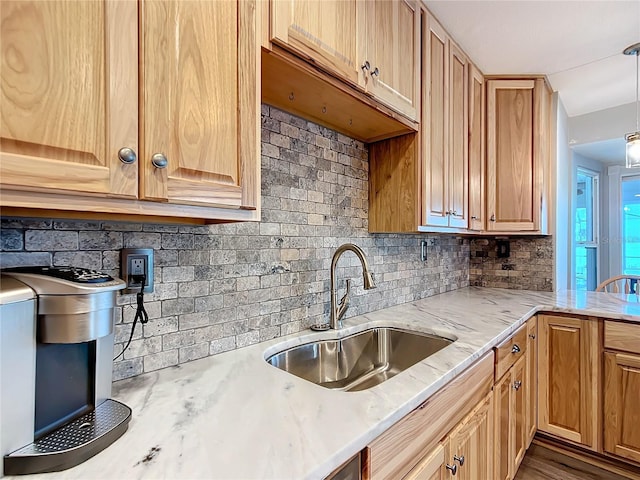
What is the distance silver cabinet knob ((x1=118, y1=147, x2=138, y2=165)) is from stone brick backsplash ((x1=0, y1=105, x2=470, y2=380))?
346 mm

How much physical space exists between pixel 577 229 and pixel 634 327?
1.86m

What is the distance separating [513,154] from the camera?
2482 mm

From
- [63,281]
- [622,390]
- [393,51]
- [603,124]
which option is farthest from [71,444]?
[603,124]

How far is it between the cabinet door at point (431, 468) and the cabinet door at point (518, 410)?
858 millimetres

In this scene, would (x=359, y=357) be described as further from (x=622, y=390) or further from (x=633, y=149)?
(x=633, y=149)

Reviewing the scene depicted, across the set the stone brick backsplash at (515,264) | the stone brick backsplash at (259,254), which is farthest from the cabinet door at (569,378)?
the stone brick backsplash at (259,254)

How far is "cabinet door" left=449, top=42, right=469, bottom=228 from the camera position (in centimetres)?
196

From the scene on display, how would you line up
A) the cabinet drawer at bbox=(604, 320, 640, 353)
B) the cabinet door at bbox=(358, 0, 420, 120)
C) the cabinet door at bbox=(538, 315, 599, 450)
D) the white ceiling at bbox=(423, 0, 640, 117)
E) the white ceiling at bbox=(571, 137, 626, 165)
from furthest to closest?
the white ceiling at bbox=(571, 137, 626, 165) → the cabinet door at bbox=(538, 315, 599, 450) → the cabinet drawer at bbox=(604, 320, 640, 353) → the white ceiling at bbox=(423, 0, 640, 117) → the cabinet door at bbox=(358, 0, 420, 120)

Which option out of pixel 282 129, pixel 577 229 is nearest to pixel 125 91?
pixel 282 129

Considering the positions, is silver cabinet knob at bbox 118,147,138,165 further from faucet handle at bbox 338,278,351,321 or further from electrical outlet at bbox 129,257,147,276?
faucet handle at bbox 338,278,351,321

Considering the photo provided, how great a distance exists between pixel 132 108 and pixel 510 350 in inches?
70.4

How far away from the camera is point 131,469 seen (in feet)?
Result: 1.87

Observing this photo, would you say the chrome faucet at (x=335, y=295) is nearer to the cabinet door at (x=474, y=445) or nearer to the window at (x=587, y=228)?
the cabinet door at (x=474, y=445)

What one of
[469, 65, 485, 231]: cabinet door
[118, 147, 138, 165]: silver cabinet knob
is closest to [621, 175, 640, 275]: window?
[469, 65, 485, 231]: cabinet door
